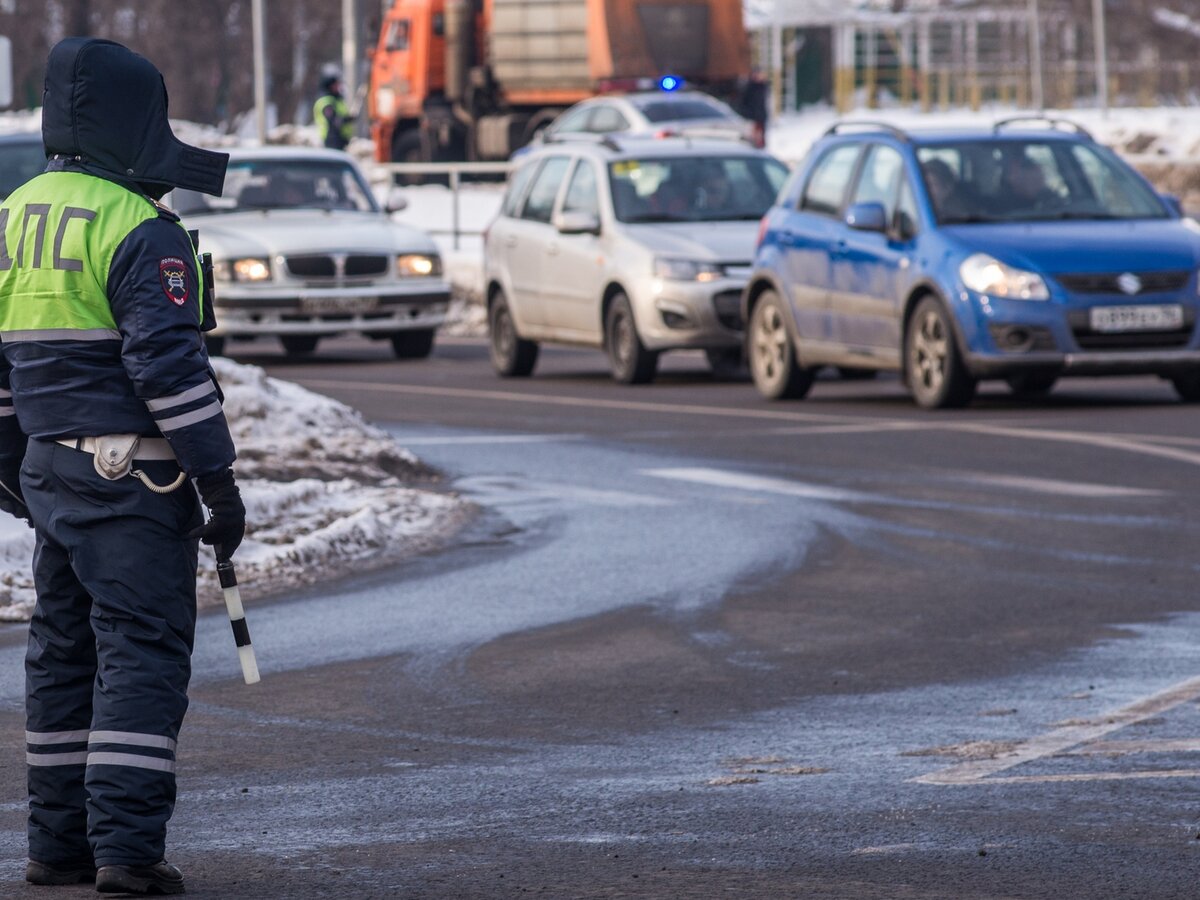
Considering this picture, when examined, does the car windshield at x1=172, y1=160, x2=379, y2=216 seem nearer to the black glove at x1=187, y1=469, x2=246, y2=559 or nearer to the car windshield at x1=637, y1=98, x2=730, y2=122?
the car windshield at x1=637, y1=98, x2=730, y2=122

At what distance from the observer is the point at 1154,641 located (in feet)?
26.5

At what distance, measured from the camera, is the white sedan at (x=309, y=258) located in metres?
21.1

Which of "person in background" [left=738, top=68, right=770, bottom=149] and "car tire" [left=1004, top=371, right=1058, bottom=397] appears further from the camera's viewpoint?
"person in background" [left=738, top=68, right=770, bottom=149]

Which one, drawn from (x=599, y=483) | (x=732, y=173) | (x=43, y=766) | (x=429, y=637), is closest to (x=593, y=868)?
(x=43, y=766)

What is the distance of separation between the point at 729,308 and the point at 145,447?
13.4m

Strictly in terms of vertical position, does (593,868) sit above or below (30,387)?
below

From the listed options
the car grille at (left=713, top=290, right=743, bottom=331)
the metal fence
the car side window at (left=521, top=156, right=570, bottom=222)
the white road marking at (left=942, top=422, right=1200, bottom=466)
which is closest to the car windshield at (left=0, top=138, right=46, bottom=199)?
the car side window at (left=521, top=156, right=570, bottom=222)

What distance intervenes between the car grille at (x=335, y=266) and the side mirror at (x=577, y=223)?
2.84 m

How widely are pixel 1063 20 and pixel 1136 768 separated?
2928 inches

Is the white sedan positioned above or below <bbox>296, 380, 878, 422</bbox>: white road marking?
above

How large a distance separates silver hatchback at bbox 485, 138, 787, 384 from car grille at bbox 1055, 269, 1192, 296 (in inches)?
142

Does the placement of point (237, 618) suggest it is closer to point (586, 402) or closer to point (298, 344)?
point (586, 402)

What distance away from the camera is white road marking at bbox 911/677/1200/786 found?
19.9 feet

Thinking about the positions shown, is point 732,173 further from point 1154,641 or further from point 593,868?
point 593,868
